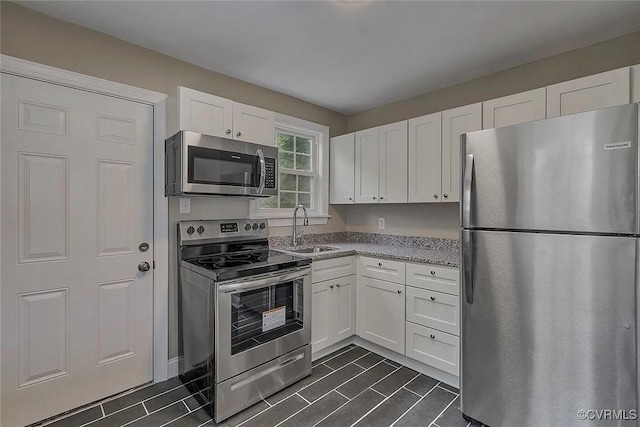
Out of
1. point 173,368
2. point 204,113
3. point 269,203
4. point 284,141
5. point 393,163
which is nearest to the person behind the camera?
point 204,113

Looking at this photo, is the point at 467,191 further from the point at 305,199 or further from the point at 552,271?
the point at 305,199

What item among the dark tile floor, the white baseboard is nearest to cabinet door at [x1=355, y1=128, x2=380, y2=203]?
the dark tile floor

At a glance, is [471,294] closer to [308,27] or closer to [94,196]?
[308,27]

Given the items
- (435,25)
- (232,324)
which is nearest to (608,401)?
(232,324)

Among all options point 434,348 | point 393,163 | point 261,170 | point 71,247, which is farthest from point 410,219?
point 71,247

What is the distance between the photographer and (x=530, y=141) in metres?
1.57

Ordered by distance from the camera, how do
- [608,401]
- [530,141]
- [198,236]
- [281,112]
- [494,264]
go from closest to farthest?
[608,401]
[530,141]
[494,264]
[198,236]
[281,112]

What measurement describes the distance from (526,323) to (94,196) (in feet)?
8.76

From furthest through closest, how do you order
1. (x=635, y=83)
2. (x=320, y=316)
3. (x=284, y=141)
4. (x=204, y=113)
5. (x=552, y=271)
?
(x=284, y=141) → (x=320, y=316) → (x=204, y=113) → (x=635, y=83) → (x=552, y=271)

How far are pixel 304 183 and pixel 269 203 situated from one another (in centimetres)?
57

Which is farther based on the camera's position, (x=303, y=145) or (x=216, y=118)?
(x=303, y=145)

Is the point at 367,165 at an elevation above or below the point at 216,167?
above

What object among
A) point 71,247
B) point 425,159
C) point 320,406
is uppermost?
point 425,159

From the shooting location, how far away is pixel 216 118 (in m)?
2.31
